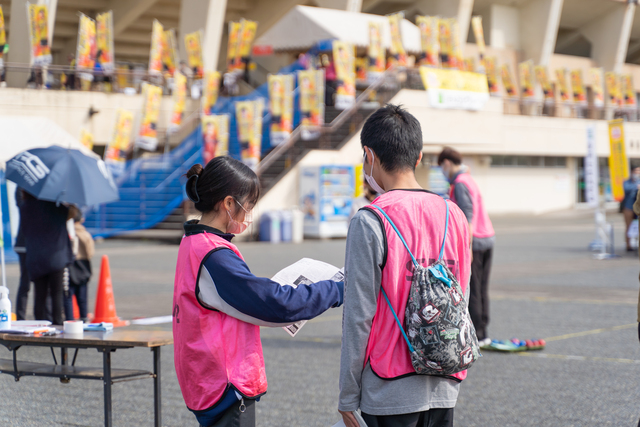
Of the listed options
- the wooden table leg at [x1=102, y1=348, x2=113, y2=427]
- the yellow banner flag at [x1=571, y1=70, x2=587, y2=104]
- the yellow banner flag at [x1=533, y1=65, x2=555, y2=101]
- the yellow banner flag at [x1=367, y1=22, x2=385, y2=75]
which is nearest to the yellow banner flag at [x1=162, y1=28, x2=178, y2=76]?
the yellow banner flag at [x1=367, y1=22, x2=385, y2=75]

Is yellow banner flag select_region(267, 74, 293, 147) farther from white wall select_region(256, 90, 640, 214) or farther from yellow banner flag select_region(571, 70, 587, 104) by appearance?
yellow banner flag select_region(571, 70, 587, 104)

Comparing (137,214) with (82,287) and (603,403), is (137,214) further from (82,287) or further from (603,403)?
(603,403)

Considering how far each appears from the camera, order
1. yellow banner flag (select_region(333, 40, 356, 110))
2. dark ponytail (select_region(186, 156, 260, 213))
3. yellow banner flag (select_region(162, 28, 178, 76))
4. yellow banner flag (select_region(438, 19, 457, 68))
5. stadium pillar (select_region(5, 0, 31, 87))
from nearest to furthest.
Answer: dark ponytail (select_region(186, 156, 260, 213))
yellow banner flag (select_region(333, 40, 356, 110))
stadium pillar (select_region(5, 0, 31, 87))
yellow banner flag (select_region(162, 28, 178, 76))
yellow banner flag (select_region(438, 19, 457, 68))

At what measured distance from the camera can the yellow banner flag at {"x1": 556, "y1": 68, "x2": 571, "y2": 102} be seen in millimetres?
36344

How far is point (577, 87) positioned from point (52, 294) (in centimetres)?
Answer: 3461

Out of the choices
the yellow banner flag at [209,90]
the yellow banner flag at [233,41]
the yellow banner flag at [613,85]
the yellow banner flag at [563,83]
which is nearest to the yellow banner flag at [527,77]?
the yellow banner flag at [563,83]

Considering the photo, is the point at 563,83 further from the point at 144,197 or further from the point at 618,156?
the point at 144,197

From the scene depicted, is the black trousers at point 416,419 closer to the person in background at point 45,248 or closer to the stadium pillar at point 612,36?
the person in background at point 45,248

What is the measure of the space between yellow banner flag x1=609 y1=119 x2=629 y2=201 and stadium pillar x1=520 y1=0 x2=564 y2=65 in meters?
22.0

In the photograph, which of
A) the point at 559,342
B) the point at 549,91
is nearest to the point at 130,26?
the point at 549,91

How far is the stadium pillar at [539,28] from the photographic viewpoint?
35.9 meters

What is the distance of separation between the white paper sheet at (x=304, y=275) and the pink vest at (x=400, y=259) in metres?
0.46

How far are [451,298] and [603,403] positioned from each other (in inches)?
132

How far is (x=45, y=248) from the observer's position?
7.07 meters
